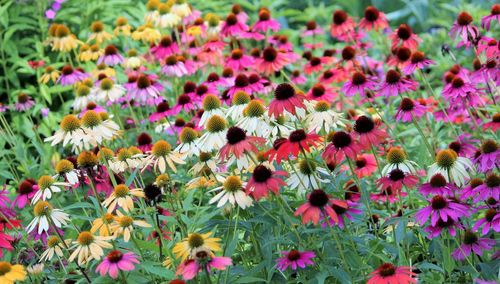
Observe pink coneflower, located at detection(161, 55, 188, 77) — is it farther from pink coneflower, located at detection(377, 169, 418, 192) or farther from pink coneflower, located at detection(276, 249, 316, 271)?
pink coneflower, located at detection(276, 249, 316, 271)

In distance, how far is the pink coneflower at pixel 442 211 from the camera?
7.34ft

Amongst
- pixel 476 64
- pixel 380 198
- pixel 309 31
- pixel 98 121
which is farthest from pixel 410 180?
pixel 309 31

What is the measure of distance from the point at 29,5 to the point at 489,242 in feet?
12.9

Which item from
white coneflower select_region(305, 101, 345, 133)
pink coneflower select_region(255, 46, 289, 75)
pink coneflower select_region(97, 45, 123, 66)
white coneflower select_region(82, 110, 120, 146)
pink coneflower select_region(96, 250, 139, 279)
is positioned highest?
white coneflower select_region(305, 101, 345, 133)

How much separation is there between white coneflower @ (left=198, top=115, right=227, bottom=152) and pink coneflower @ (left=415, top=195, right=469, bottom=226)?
0.62 metres

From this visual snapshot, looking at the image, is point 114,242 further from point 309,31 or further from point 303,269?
point 309,31

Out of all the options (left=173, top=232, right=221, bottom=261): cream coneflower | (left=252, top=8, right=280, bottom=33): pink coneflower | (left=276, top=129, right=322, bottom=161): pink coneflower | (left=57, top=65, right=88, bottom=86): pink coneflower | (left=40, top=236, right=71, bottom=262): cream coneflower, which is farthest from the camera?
(left=252, top=8, right=280, bottom=33): pink coneflower

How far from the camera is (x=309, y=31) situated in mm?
4980

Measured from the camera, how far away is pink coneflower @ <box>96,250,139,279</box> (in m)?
2.07

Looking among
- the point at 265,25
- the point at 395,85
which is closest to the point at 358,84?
the point at 395,85

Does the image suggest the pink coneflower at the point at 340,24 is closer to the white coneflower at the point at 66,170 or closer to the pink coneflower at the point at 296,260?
the white coneflower at the point at 66,170

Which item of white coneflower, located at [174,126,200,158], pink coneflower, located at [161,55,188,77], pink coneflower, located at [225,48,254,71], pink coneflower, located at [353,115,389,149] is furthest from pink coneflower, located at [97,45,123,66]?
pink coneflower, located at [353,115,389,149]

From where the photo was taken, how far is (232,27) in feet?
14.3

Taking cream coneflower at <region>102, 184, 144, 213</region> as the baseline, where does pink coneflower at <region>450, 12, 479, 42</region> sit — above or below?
above
